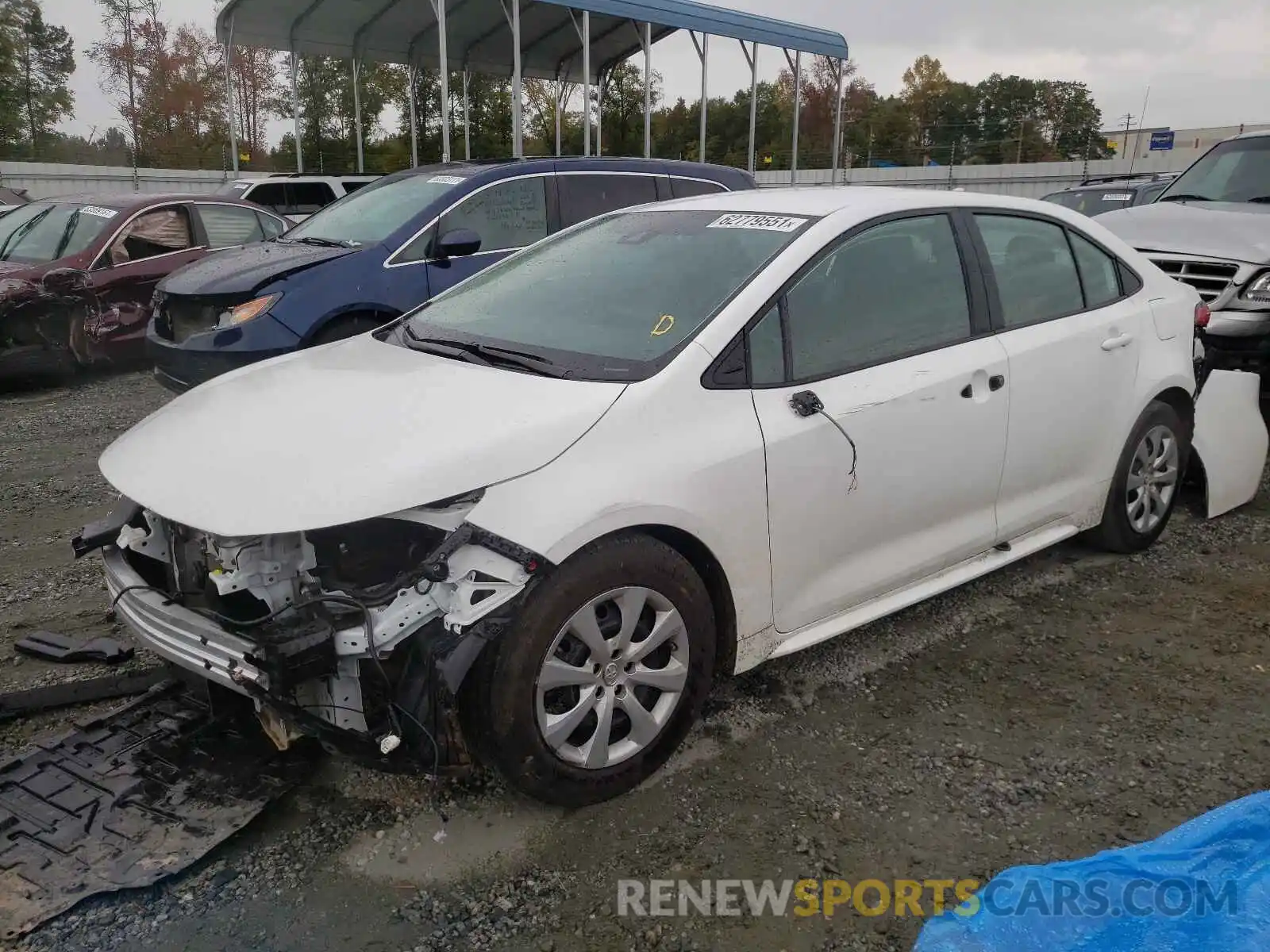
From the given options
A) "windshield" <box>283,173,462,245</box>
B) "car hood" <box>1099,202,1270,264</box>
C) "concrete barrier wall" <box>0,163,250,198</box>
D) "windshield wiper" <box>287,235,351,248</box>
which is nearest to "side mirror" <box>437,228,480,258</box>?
"windshield" <box>283,173,462,245</box>

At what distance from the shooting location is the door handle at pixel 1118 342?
4.08 m

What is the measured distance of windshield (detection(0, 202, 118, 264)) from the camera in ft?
28.0

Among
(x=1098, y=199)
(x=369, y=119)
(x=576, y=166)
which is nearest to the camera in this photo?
(x=576, y=166)

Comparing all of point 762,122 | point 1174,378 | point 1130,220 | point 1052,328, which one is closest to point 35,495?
point 1052,328

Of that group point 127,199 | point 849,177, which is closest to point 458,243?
point 127,199

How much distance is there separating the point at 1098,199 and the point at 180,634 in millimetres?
11805

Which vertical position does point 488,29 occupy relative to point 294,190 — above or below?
above

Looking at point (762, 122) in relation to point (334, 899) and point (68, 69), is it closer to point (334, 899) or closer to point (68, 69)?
point (68, 69)

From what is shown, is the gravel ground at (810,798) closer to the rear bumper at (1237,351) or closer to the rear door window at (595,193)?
the rear bumper at (1237,351)

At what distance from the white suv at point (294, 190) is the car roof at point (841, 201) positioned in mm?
10891

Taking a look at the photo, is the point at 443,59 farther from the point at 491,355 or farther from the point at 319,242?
the point at 491,355

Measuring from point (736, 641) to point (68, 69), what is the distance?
56000 millimetres

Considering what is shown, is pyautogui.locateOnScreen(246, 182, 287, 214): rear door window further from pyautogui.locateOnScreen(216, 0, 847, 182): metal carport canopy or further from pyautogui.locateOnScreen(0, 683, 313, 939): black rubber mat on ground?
pyautogui.locateOnScreen(0, 683, 313, 939): black rubber mat on ground

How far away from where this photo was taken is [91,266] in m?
8.33
